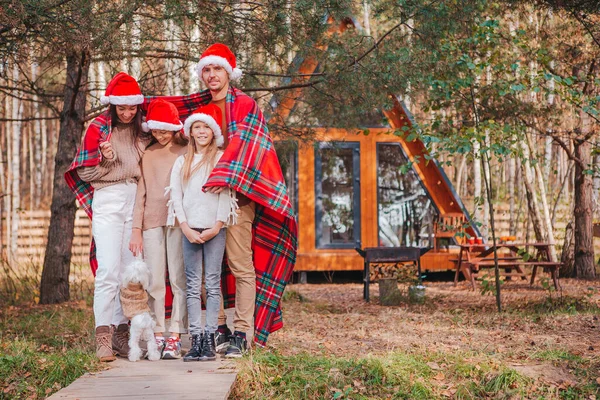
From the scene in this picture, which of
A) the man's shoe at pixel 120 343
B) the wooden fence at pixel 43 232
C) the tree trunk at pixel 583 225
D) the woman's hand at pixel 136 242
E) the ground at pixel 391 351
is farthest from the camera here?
the wooden fence at pixel 43 232

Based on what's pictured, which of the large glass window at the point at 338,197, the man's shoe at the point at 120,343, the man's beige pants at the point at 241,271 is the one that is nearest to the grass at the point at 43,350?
the man's shoe at the point at 120,343

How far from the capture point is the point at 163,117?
4.82 metres

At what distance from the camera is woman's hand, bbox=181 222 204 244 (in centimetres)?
463

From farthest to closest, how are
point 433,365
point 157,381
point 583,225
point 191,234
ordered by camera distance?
point 583,225 → point 433,365 → point 191,234 → point 157,381

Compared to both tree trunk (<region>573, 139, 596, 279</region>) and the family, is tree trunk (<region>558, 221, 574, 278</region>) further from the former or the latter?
the family

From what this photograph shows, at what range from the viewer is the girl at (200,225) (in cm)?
468

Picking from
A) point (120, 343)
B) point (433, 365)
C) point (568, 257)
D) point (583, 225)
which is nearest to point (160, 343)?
point (120, 343)

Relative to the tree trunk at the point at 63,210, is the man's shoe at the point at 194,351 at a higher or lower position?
lower

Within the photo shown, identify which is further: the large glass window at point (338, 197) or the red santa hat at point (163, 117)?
the large glass window at point (338, 197)

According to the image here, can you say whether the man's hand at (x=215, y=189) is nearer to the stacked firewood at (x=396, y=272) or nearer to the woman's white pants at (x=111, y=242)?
the woman's white pants at (x=111, y=242)

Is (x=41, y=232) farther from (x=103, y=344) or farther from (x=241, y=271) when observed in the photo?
(x=241, y=271)

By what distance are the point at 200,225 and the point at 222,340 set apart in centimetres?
89

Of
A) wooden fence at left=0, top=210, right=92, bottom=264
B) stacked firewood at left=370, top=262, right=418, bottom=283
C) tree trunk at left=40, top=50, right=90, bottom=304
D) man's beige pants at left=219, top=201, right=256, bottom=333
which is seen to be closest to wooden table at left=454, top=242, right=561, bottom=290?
stacked firewood at left=370, top=262, right=418, bottom=283

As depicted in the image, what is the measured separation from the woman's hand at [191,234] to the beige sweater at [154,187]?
22 centimetres
